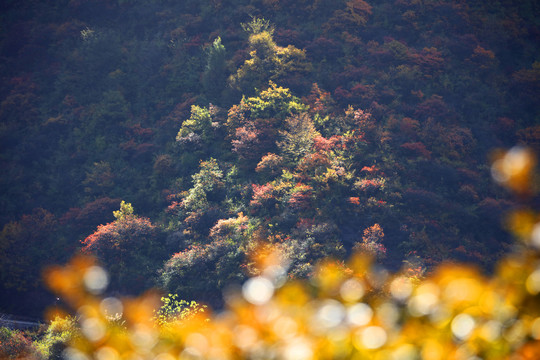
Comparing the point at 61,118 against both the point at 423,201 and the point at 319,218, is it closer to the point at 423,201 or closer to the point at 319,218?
the point at 319,218

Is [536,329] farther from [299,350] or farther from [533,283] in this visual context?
[299,350]

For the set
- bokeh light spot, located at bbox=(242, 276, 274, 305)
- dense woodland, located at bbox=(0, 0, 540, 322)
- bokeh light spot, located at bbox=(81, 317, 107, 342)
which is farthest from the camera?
dense woodland, located at bbox=(0, 0, 540, 322)

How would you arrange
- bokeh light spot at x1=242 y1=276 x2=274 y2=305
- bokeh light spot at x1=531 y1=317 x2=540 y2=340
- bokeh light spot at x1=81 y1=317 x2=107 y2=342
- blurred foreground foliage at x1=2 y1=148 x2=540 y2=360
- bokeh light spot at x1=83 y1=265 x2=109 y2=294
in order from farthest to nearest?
bokeh light spot at x1=83 y1=265 x2=109 y2=294 < bokeh light spot at x1=81 y1=317 x2=107 y2=342 < bokeh light spot at x1=242 y1=276 x2=274 y2=305 < blurred foreground foliage at x1=2 y1=148 x2=540 y2=360 < bokeh light spot at x1=531 y1=317 x2=540 y2=340

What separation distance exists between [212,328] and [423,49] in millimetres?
24539

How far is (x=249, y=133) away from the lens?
19969 millimetres

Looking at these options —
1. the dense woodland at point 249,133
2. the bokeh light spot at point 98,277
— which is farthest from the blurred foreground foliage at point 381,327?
the bokeh light spot at point 98,277

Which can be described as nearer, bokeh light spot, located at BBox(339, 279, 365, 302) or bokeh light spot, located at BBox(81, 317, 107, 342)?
bokeh light spot, located at BBox(339, 279, 365, 302)

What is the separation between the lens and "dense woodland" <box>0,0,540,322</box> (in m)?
16.6

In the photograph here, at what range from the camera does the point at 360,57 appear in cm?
2411

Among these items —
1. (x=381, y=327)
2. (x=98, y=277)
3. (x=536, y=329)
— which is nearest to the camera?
(x=536, y=329)

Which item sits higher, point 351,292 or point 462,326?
point 462,326

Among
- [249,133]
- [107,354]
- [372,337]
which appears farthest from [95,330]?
[249,133]

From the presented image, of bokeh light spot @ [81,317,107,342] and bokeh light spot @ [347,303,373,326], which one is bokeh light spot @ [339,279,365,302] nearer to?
bokeh light spot @ [347,303,373,326]

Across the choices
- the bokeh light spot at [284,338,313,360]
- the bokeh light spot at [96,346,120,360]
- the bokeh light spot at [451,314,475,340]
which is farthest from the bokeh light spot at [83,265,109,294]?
the bokeh light spot at [451,314,475,340]
